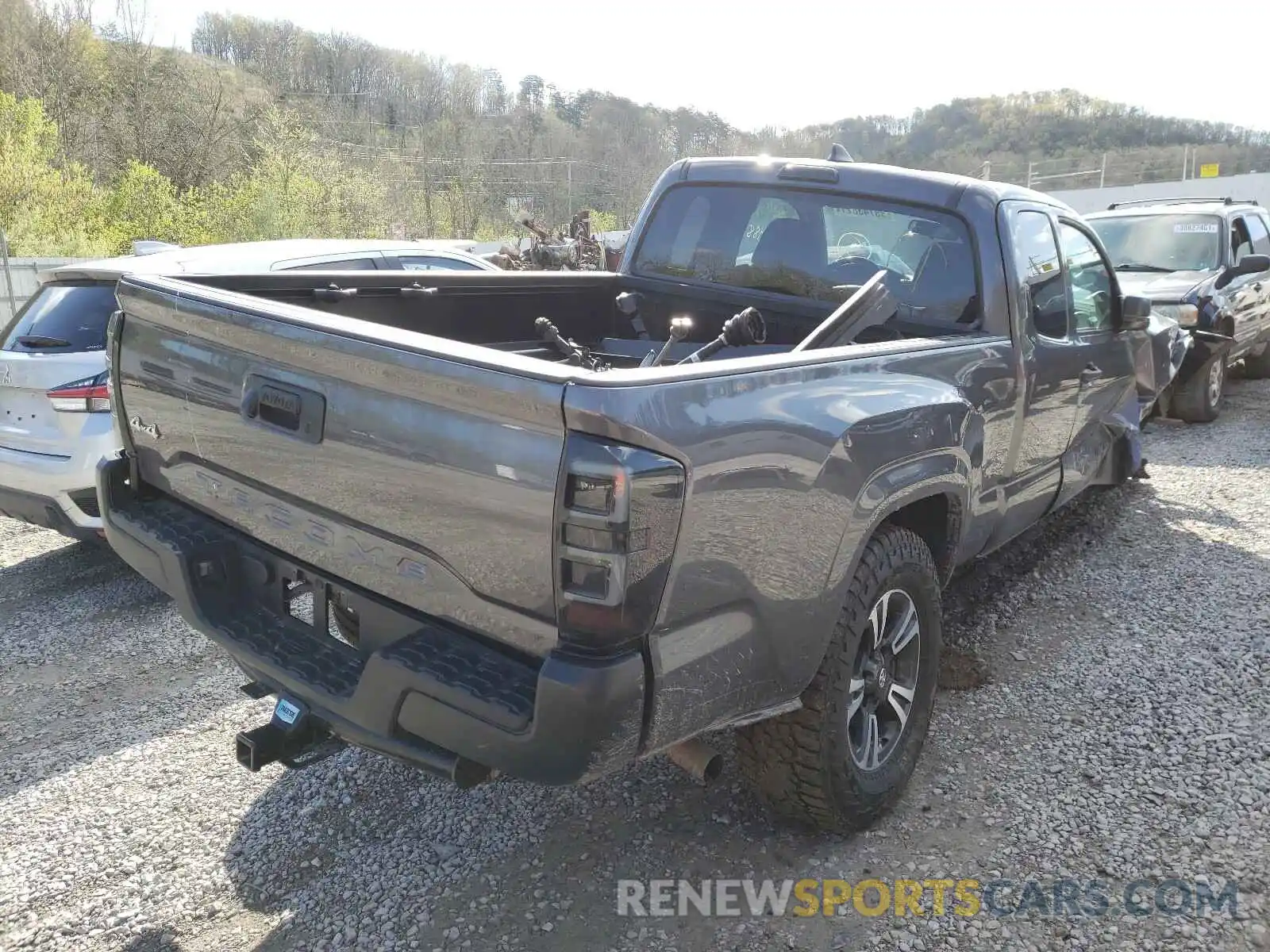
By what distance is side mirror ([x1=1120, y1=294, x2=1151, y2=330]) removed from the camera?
14.5 ft

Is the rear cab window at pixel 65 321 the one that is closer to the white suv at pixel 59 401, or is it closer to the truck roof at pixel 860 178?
the white suv at pixel 59 401

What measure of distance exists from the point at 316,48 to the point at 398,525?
9530 centimetres

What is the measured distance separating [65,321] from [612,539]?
430 cm

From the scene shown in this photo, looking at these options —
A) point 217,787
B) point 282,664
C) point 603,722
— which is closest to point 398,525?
point 282,664

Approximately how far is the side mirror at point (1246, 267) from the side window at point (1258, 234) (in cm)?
110

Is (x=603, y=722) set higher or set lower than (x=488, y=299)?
lower

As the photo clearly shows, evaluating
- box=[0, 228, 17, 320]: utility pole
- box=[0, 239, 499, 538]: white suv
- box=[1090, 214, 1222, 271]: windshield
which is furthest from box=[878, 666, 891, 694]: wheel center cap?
box=[0, 228, 17, 320]: utility pole

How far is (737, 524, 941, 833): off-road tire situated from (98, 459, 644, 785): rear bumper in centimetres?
68

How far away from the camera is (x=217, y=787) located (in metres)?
3.11

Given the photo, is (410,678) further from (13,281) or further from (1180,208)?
(13,281)

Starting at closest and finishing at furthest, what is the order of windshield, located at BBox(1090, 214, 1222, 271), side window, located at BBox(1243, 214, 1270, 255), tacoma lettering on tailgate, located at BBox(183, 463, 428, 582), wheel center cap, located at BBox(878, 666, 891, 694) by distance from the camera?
tacoma lettering on tailgate, located at BBox(183, 463, 428, 582) < wheel center cap, located at BBox(878, 666, 891, 694) < windshield, located at BBox(1090, 214, 1222, 271) < side window, located at BBox(1243, 214, 1270, 255)

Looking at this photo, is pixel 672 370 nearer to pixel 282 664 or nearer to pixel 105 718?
pixel 282 664

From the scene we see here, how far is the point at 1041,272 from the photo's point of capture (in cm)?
378

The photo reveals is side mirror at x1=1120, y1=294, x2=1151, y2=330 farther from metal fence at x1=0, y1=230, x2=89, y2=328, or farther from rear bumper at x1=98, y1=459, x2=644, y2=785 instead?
metal fence at x1=0, y1=230, x2=89, y2=328
